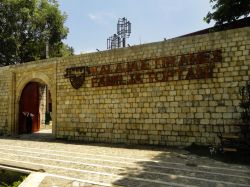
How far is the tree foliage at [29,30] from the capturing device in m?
25.2

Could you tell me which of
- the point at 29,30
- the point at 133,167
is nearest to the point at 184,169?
the point at 133,167

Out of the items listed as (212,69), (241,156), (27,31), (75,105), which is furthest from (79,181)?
(27,31)

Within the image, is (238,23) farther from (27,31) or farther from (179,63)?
(27,31)

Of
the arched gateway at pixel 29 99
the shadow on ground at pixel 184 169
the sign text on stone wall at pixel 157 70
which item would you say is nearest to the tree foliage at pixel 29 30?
the arched gateway at pixel 29 99

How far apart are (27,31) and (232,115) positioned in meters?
23.1

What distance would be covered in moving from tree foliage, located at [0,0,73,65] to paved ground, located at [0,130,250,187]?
18501mm

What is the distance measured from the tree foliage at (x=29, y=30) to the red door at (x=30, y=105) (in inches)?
388

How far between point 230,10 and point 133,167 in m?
12.5

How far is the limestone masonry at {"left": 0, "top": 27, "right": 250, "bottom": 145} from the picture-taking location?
9.48 m

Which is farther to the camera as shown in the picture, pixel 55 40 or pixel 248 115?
pixel 55 40

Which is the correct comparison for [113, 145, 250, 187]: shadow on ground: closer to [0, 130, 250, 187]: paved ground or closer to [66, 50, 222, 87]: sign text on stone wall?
[0, 130, 250, 187]: paved ground

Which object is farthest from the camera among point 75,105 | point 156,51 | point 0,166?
point 75,105

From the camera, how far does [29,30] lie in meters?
26.9

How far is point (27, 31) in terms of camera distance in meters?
26.8
